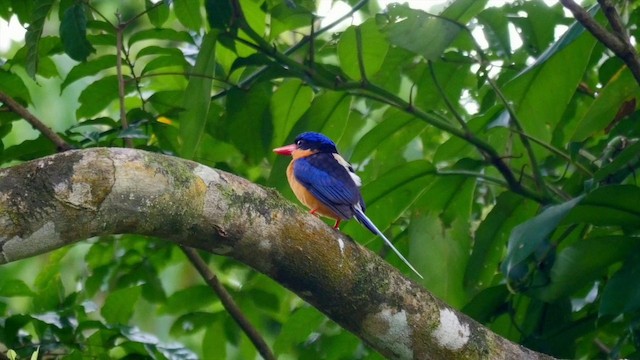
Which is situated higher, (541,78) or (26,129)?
(541,78)

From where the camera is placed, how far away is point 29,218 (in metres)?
2.29

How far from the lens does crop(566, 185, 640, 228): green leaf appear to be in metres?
3.19

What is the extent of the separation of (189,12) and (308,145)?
0.64m

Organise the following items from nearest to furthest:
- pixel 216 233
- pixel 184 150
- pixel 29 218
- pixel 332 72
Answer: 1. pixel 29 218
2. pixel 216 233
3. pixel 184 150
4. pixel 332 72

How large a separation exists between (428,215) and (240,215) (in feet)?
4.61

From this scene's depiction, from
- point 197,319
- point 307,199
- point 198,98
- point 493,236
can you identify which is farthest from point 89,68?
point 493,236

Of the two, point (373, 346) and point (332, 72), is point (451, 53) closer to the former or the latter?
point (332, 72)

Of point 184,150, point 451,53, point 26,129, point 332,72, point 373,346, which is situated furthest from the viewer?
point 26,129

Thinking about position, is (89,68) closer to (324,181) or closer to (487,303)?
(324,181)

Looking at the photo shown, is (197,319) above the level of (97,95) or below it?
below

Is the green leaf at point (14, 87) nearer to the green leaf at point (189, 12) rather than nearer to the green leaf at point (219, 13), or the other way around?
the green leaf at point (189, 12)

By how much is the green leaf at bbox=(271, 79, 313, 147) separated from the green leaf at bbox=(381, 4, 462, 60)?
0.54m

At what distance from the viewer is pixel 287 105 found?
3994 mm

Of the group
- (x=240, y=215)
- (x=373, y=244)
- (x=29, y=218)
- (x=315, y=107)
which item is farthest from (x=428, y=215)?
(x=29, y=218)
